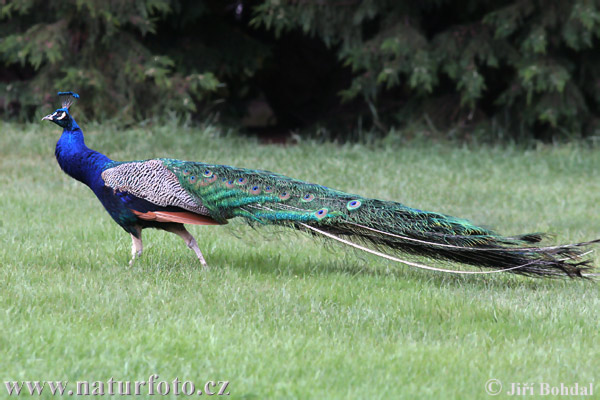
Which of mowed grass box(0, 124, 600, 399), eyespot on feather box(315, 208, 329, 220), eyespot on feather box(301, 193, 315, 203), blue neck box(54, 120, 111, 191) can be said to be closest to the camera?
mowed grass box(0, 124, 600, 399)

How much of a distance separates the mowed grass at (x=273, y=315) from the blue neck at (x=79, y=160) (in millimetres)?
653

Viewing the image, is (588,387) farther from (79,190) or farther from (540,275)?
(79,190)

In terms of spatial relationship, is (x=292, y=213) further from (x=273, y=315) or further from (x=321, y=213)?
(x=273, y=315)

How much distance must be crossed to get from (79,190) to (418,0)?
6.52 m

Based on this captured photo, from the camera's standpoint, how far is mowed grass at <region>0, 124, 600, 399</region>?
396 centimetres

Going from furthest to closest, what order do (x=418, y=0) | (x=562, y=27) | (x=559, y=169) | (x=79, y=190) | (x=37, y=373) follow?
1. (x=418, y=0)
2. (x=562, y=27)
3. (x=559, y=169)
4. (x=79, y=190)
5. (x=37, y=373)

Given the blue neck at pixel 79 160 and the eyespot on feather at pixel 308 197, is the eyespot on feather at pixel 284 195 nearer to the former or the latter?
the eyespot on feather at pixel 308 197

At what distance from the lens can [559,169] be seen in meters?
11.3

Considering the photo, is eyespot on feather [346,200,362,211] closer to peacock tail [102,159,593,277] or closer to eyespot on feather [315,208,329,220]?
peacock tail [102,159,593,277]

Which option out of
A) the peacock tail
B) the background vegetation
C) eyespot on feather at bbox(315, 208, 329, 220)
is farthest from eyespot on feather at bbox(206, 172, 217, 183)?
the background vegetation

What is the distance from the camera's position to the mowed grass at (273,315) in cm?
396

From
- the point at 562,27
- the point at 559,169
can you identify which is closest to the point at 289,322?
the point at 559,169

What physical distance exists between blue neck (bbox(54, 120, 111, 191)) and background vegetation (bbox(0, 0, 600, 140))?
20.1ft

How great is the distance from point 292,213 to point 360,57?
7.72 m
